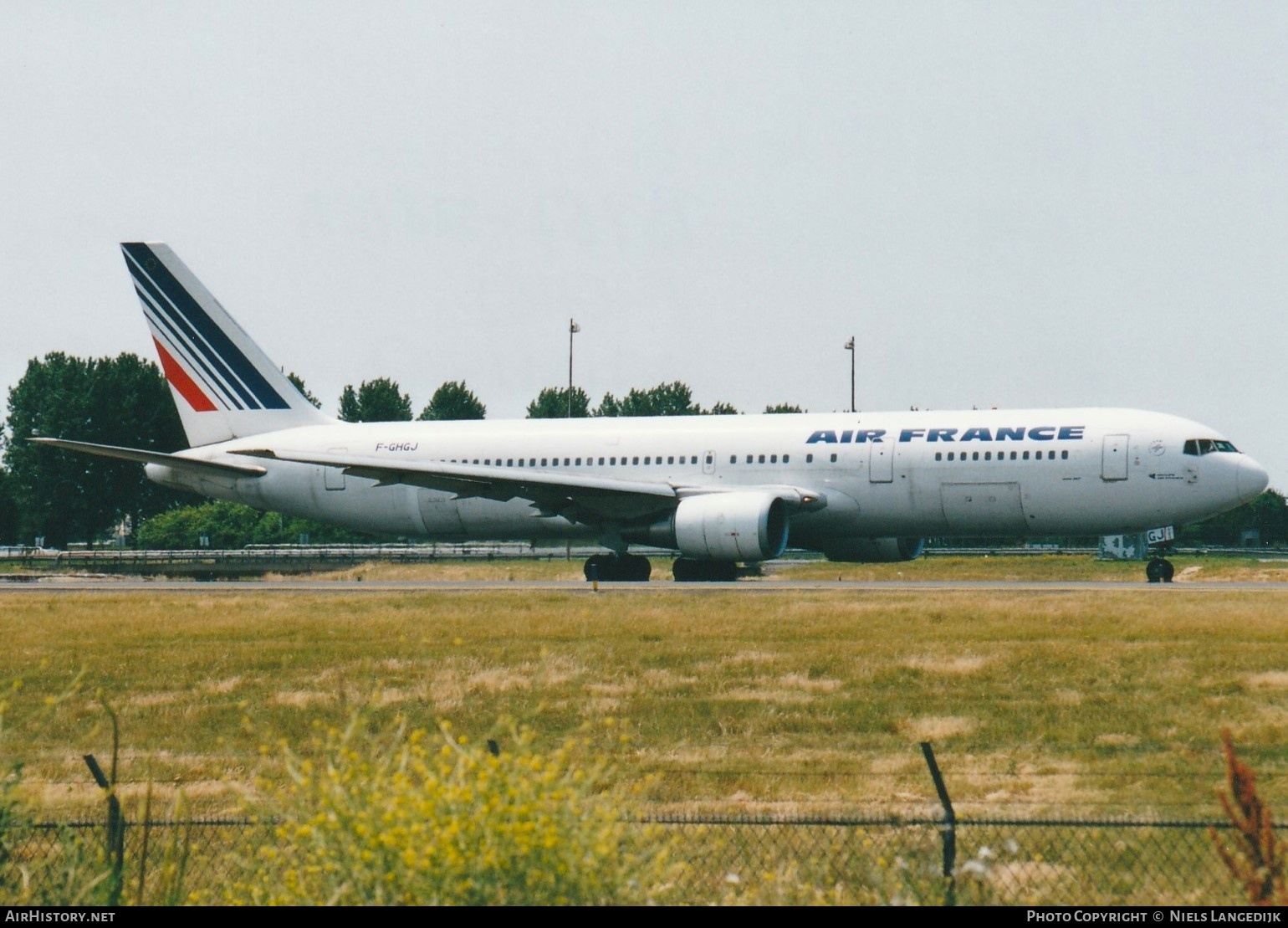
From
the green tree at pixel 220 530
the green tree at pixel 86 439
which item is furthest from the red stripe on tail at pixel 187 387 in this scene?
the green tree at pixel 86 439

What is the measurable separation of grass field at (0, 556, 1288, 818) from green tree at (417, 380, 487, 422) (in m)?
94.9

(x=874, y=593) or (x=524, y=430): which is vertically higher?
(x=524, y=430)

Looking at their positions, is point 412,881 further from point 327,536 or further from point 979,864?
point 327,536

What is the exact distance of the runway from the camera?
111 ft

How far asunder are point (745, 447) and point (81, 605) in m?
17.1

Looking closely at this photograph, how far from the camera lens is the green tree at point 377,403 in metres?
127

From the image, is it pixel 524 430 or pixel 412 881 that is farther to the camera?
pixel 524 430

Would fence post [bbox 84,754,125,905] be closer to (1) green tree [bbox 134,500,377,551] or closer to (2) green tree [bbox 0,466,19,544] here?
(1) green tree [bbox 134,500,377,551]

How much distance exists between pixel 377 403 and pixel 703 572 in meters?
90.7

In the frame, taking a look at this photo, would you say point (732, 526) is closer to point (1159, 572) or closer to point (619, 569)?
point (619, 569)

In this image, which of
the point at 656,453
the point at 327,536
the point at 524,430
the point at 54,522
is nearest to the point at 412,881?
the point at 656,453

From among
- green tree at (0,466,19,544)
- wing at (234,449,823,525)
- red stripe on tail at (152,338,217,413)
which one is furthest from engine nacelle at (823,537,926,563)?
green tree at (0,466,19,544)

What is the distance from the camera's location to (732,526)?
36.1 meters

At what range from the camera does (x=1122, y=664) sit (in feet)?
68.1
